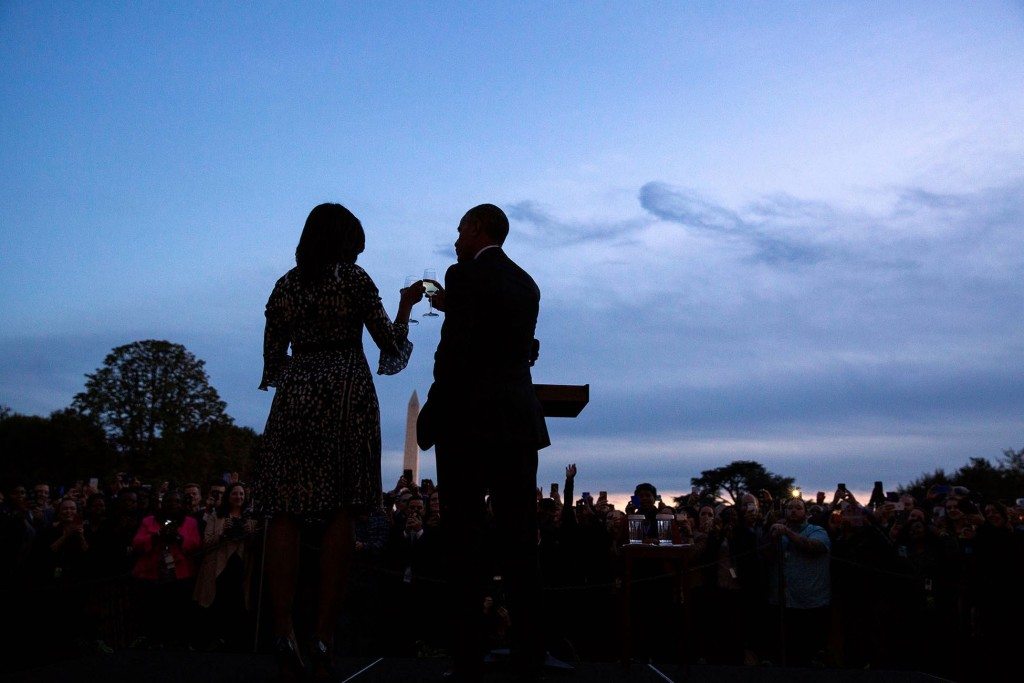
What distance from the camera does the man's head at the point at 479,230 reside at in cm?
404

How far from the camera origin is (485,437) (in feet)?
12.1

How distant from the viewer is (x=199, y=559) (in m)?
9.12

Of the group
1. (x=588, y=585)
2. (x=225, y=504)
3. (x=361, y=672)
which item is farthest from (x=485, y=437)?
(x=225, y=504)

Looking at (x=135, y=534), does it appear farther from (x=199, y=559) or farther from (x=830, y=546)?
(x=830, y=546)

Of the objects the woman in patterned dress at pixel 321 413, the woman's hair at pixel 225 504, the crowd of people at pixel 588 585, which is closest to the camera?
the woman in patterned dress at pixel 321 413

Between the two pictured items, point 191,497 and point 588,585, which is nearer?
point 588,585

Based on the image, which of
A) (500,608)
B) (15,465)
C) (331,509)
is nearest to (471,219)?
(331,509)

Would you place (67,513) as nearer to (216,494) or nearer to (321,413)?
(216,494)

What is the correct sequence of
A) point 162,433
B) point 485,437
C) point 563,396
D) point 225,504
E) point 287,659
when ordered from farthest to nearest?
point 162,433 < point 225,504 < point 563,396 < point 485,437 < point 287,659

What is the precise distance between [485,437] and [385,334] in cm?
61

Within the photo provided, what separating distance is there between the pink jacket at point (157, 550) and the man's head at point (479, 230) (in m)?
5.94

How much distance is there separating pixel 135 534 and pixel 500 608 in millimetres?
3736

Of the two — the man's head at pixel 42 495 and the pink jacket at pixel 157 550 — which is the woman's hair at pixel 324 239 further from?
the man's head at pixel 42 495

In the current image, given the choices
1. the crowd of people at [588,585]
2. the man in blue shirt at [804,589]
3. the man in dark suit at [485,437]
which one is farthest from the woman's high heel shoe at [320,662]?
the man in blue shirt at [804,589]
